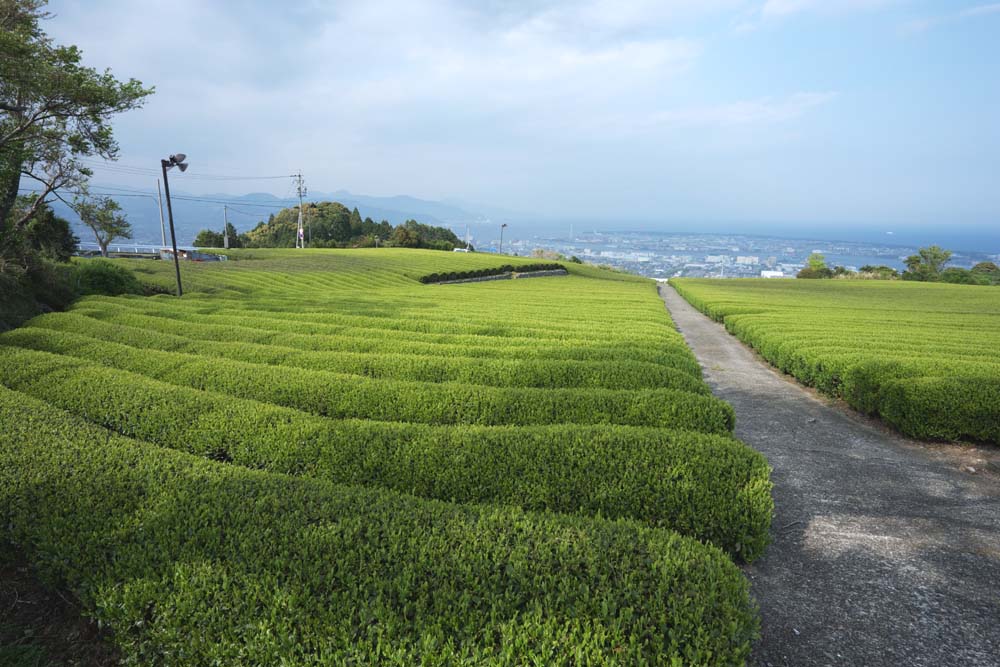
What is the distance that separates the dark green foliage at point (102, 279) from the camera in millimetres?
20141

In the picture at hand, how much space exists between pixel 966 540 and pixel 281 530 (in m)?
6.57

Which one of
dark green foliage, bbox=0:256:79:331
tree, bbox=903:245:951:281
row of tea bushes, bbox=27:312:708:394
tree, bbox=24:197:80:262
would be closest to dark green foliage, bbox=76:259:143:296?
dark green foliage, bbox=0:256:79:331

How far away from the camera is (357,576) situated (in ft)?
10.6

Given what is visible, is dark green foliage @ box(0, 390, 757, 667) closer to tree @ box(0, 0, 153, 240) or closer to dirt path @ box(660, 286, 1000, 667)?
dirt path @ box(660, 286, 1000, 667)

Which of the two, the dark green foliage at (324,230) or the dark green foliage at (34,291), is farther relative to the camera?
the dark green foliage at (324,230)

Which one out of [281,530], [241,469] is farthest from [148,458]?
[281,530]

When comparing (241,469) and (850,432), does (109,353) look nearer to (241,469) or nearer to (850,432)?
(241,469)

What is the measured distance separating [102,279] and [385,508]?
2292cm

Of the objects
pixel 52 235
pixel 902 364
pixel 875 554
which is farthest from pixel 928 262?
pixel 52 235

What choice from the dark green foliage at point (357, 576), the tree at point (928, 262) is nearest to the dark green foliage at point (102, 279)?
the dark green foliage at point (357, 576)

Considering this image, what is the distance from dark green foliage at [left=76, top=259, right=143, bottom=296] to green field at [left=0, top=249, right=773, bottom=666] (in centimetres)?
1415

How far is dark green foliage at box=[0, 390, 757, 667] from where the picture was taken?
2.79m

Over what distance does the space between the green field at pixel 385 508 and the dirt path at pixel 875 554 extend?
658 millimetres

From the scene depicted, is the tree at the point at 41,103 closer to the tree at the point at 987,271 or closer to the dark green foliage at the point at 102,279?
the dark green foliage at the point at 102,279
